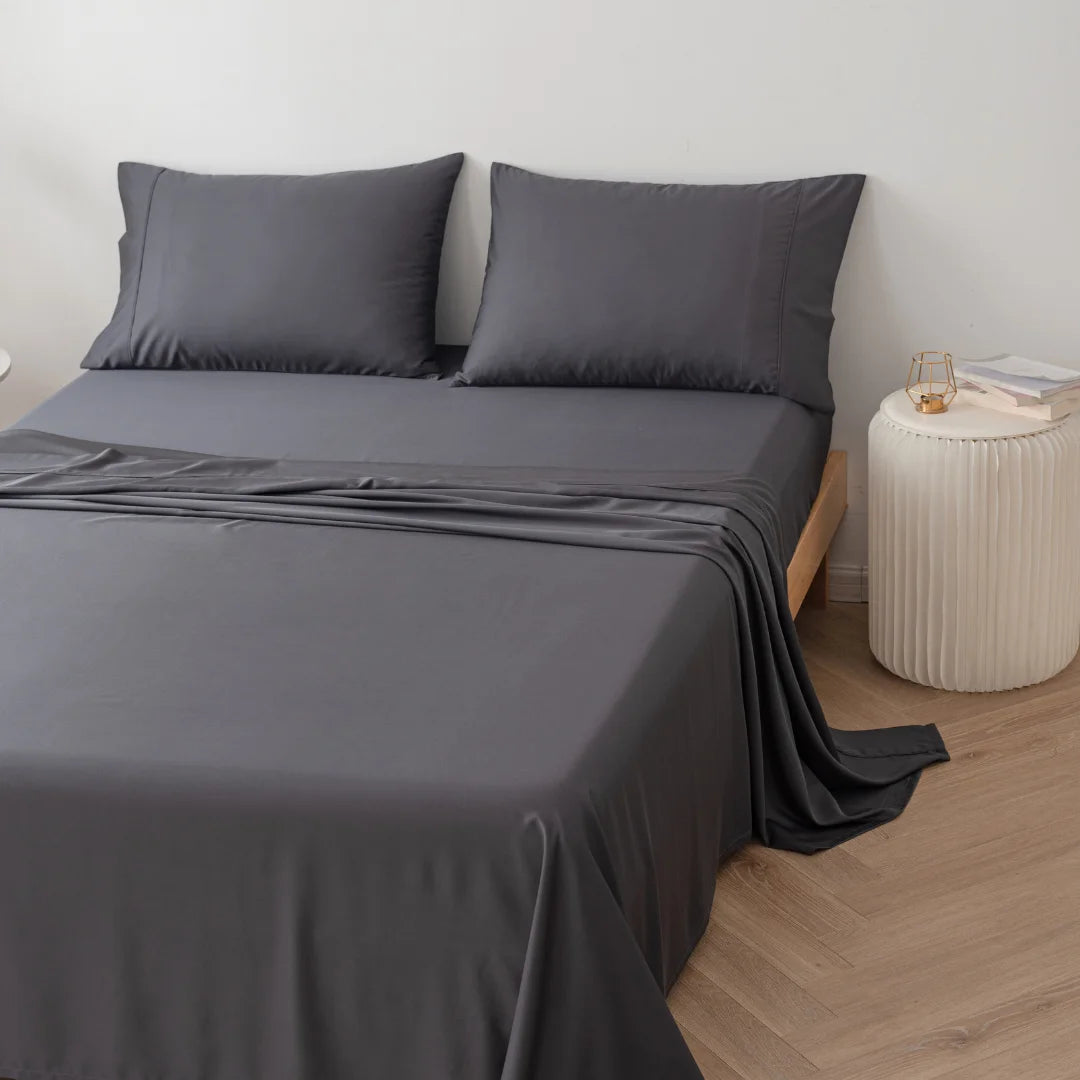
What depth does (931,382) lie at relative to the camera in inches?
124

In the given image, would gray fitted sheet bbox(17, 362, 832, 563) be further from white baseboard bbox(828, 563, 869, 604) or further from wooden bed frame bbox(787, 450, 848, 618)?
white baseboard bbox(828, 563, 869, 604)

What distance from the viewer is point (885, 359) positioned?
329cm

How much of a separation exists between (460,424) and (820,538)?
774mm

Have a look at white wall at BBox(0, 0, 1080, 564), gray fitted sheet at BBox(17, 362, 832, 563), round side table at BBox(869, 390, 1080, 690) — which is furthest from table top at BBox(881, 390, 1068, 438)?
white wall at BBox(0, 0, 1080, 564)

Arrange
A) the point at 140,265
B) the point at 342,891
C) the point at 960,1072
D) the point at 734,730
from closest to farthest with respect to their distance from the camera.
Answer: the point at 342,891 < the point at 960,1072 < the point at 734,730 < the point at 140,265

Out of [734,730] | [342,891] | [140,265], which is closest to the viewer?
[342,891]

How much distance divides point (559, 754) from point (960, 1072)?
2.47 feet

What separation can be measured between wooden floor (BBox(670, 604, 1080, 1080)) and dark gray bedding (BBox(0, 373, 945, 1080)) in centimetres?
11

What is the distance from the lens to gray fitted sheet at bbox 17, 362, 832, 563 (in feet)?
9.35

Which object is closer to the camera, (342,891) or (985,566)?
(342,891)

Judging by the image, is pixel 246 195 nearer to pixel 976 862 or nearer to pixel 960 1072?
pixel 976 862

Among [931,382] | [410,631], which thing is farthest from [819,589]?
[410,631]

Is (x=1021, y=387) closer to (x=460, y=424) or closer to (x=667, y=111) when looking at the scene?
(x=667, y=111)

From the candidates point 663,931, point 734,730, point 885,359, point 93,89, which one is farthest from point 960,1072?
point 93,89
